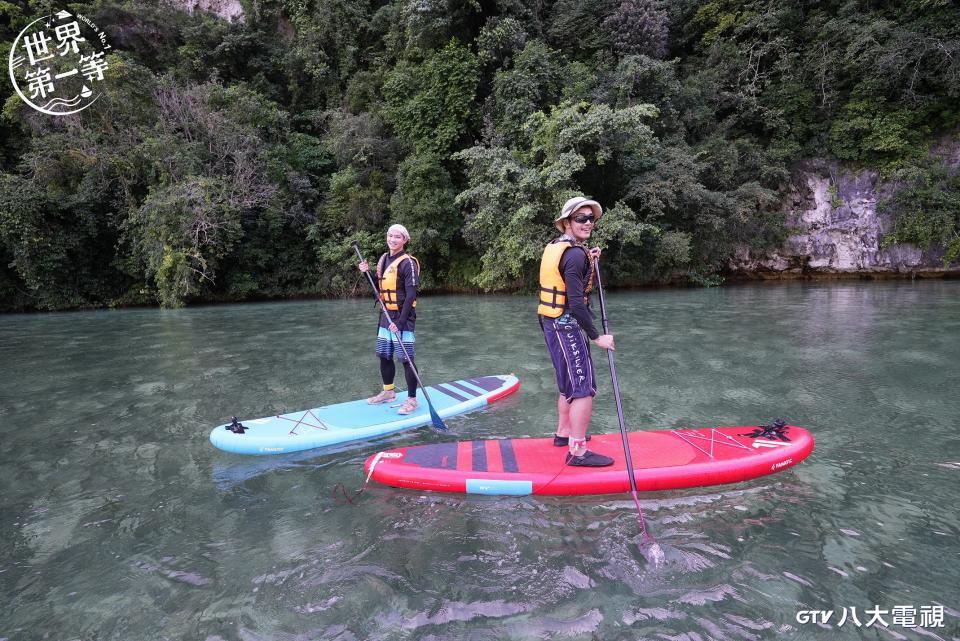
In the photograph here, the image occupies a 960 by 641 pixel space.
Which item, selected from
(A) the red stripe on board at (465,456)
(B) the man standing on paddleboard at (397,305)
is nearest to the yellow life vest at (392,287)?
(B) the man standing on paddleboard at (397,305)

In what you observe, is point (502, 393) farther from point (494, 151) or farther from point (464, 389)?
point (494, 151)

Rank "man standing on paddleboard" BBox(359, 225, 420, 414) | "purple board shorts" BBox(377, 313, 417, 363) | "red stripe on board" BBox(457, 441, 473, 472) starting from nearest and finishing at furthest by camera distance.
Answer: "red stripe on board" BBox(457, 441, 473, 472) < "man standing on paddleboard" BBox(359, 225, 420, 414) < "purple board shorts" BBox(377, 313, 417, 363)

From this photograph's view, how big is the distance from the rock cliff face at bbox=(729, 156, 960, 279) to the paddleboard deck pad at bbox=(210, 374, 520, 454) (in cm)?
1958

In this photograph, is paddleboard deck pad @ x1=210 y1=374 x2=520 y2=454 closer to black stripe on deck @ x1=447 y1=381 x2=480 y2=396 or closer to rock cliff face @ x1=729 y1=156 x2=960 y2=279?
black stripe on deck @ x1=447 y1=381 x2=480 y2=396

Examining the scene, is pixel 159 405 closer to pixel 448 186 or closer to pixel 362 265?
pixel 362 265

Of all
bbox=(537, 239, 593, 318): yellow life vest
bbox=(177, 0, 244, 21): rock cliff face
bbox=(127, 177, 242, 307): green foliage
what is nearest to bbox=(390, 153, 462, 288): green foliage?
bbox=(127, 177, 242, 307): green foliage

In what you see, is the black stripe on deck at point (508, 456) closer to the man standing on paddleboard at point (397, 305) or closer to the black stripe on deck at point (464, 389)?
the man standing on paddleboard at point (397, 305)

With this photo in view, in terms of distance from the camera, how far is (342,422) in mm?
4309

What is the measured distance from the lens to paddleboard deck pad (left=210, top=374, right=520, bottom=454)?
12.6 feet

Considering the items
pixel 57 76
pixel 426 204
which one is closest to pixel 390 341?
pixel 426 204

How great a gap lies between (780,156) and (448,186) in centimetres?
1376

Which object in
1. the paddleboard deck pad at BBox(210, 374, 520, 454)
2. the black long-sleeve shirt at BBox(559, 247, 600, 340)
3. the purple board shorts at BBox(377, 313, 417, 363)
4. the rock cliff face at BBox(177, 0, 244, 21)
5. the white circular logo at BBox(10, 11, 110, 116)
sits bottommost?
the paddleboard deck pad at BBox(210, 374, 520, 454)

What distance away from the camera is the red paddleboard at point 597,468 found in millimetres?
3053

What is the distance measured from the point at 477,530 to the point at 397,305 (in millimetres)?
2568
